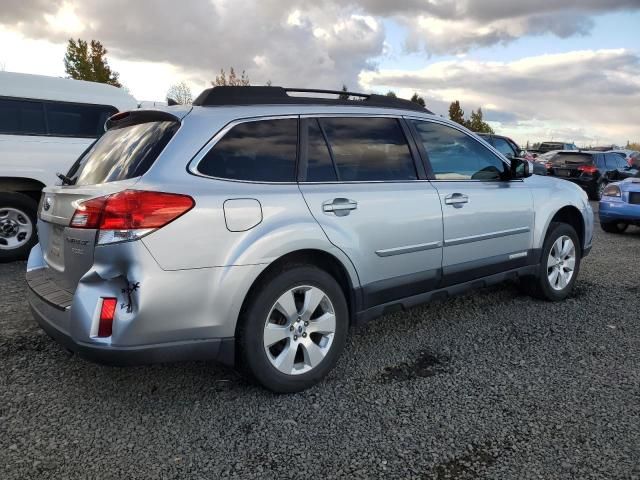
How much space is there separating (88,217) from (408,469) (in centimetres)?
196

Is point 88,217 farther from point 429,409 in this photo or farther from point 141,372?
point 429,409

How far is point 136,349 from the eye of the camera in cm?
260

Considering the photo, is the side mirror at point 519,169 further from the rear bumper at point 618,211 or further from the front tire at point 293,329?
the rear bumper at point 618,211

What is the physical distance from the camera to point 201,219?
2.67 metres

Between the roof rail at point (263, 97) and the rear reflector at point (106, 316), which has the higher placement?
the roof rail at point (263, 97)

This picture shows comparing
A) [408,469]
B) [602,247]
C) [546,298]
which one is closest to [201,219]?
[408,469]

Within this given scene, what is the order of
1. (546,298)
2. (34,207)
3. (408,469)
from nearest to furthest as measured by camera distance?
(408,469) < (546,298) < (34,207)

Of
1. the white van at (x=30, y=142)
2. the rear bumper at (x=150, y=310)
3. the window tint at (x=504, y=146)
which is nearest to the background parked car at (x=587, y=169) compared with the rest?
the window tint at (x=504, y=146)

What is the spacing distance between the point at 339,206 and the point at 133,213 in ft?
3.96

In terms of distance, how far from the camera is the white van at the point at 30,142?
630 centimetres

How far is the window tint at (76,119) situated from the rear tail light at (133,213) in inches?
189

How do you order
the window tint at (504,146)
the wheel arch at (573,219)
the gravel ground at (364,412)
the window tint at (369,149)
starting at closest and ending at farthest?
1. the gravel ground at (364,412)
2. the window tint at (369,149)
3. the wheel arch at (573,219)
4. the window tint at (504,146)

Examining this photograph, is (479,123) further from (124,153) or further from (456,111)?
(124,153)

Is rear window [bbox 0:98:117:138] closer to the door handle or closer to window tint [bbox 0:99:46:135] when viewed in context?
window tint [bbox 0:99:46:135]
